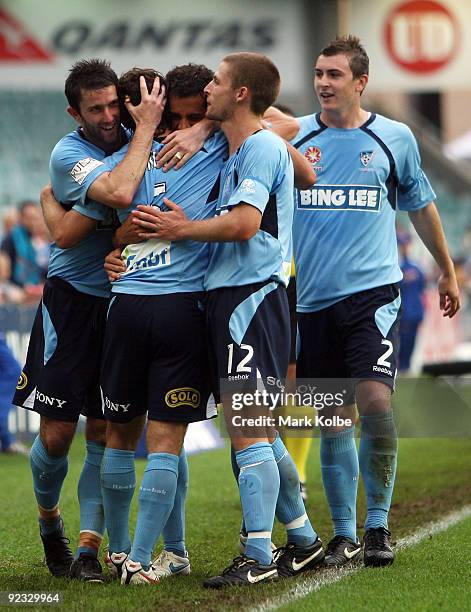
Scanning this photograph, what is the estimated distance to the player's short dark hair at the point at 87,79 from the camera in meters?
5.27

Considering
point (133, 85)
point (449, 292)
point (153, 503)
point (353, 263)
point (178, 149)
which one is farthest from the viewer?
point (449, 292)

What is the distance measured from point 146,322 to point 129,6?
68.1 feet

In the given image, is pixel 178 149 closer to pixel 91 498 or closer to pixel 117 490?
pixel 117 490

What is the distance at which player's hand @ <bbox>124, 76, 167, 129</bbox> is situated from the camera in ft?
17.3

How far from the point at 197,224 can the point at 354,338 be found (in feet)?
4.10

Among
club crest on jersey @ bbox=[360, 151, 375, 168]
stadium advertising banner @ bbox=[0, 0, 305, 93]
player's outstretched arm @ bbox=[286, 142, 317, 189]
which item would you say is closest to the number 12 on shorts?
player's outstretched arm @ bbox=[286, 142, 317, 189]

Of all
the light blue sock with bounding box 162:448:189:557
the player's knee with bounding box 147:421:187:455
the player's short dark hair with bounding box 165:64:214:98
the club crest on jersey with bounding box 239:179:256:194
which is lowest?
the light blue sock with bounding box 162:448:189:557

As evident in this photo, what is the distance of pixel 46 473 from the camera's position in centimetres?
569

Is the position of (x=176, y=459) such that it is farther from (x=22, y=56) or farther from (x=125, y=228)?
(x=22, y=56)

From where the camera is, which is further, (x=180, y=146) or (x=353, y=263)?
(x=353, y=263)

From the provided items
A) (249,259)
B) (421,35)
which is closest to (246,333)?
(249,259)

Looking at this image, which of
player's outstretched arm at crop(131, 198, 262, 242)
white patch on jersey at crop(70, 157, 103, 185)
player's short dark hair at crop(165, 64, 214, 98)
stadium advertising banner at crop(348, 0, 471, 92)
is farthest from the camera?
stadium advertising banner at crop(348, 0, 471, 92)

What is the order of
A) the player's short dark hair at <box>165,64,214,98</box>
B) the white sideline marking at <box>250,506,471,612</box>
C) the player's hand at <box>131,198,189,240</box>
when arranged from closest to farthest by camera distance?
1. the white sideline marking at <box>250,506,471,612</box>
2. the player's hand at <box>131,198,189,240</box>
3. the player's short dark hair at <box>165,64,214,98</box>

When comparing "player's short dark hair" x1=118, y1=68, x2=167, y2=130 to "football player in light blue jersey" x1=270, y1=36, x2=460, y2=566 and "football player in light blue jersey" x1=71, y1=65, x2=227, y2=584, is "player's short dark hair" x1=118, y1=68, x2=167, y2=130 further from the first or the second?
"football player in light blue jersey" x1=270, y1=36, x2=460, y2=566
